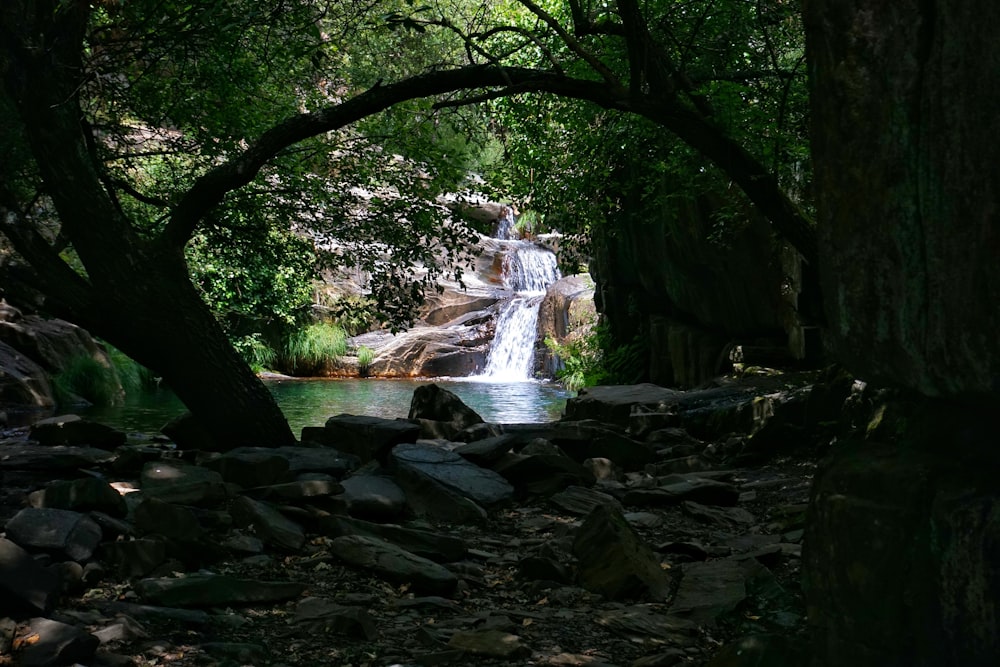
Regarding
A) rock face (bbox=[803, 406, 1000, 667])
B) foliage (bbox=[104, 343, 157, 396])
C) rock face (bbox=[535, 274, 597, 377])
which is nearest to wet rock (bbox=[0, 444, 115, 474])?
rock face (bbox=[803, 406, 1000, 667])

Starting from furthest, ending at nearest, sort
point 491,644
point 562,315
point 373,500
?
point 562,315
point 373,500
point 491,644

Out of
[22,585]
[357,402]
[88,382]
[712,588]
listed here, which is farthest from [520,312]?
[22,585]

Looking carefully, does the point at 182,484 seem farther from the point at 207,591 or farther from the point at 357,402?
the point at 357,402

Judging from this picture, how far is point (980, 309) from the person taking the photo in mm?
2045

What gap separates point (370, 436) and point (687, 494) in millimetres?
2638

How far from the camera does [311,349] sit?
24500 mm

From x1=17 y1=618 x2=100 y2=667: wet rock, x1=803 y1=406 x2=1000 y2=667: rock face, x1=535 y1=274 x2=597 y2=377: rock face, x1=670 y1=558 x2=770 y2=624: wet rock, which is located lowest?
x1=670 y1=558 x2=770 y2=624: wet rock

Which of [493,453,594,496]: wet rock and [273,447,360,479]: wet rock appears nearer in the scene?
[273,447,360,479]: wet rock

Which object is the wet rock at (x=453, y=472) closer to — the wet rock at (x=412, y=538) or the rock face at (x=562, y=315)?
the wet rock at (x=412, y=538)

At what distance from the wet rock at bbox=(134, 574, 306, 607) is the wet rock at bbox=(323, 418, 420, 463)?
3243 millimetres

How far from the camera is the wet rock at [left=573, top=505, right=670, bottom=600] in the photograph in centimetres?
433

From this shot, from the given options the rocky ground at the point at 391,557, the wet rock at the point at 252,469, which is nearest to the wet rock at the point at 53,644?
the rocky ground at the point at 391,557

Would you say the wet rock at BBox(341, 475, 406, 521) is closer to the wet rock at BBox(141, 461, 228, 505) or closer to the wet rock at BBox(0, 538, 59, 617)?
the wet rock at BBox(141, 461, 228, 505)

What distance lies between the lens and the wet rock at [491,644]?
3453 millimetres
